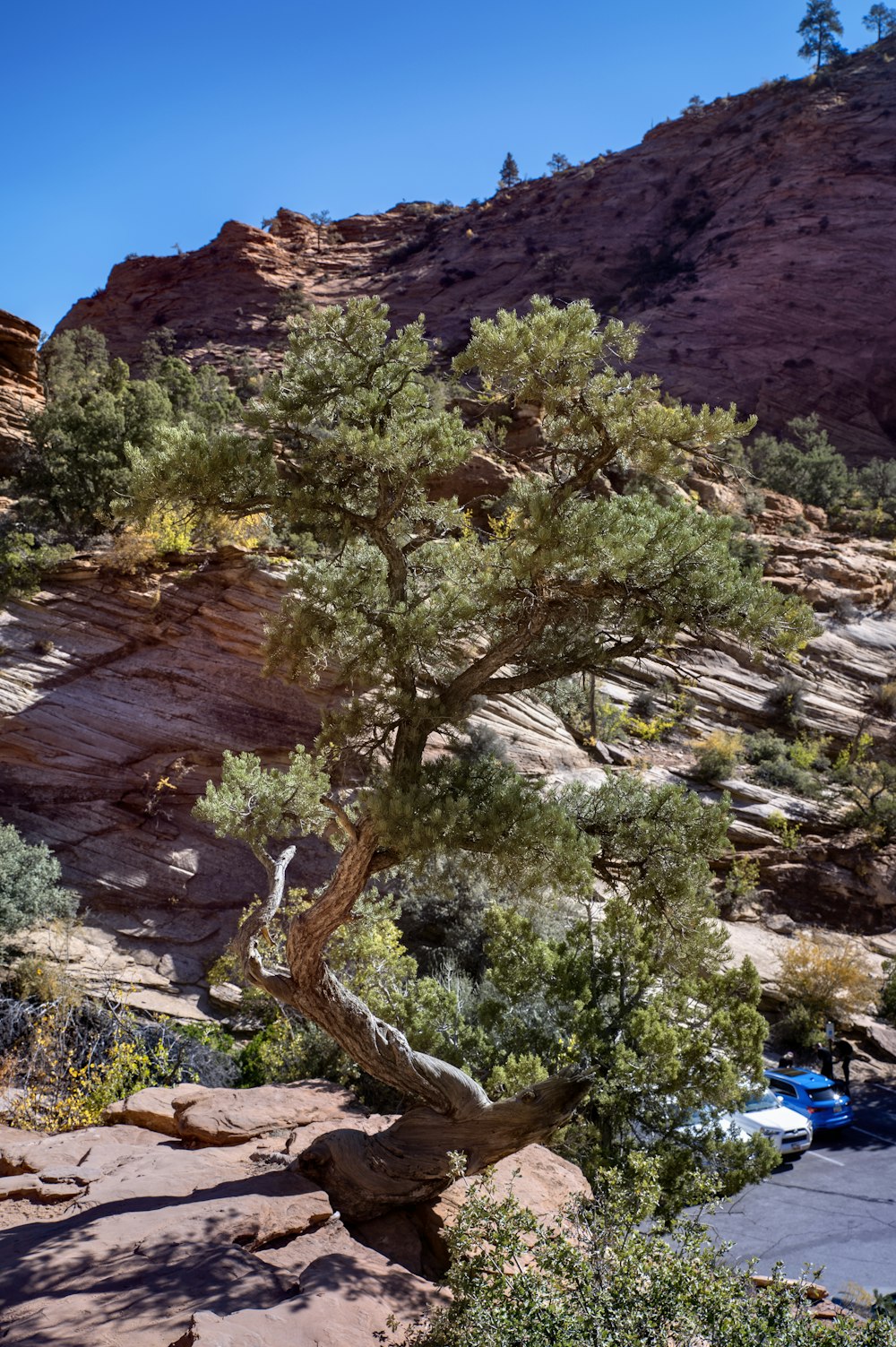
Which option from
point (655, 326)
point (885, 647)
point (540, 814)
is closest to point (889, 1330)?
point (540, 814)

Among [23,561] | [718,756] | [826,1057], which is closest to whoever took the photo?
[826,1057]

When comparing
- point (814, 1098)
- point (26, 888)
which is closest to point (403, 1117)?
point (26, 888)

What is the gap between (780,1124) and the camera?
38.7 ft

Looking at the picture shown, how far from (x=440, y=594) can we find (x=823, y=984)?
13245 millimetres

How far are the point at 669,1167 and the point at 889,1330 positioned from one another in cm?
388

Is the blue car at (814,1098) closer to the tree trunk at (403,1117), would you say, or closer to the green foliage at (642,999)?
the green foliage at (642,999)

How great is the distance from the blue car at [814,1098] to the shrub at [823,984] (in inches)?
73.9

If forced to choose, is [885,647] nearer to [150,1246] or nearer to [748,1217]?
Answer: [748,1217]

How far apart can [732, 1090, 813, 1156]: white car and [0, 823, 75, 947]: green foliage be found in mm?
10349

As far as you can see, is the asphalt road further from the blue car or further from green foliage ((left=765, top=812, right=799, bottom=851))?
green foliage ((left=765, top=812, right=799, bottom=851))

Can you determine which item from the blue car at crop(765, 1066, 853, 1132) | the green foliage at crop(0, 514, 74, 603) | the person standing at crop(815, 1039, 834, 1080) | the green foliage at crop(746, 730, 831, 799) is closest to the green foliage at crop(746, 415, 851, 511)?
the green foliage at crop(746, 730, 831, 799)

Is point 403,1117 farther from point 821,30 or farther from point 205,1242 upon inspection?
point 821,30

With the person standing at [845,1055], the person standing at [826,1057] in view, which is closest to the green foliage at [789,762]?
the person standing at [845,1055]

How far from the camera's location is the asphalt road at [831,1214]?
8.35 metres
